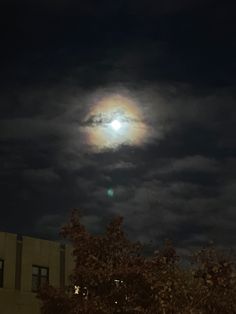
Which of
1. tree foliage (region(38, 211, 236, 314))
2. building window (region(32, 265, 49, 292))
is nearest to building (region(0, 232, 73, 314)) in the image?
building window (region(32, 265, 49, 292))

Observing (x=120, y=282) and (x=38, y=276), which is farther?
(x=38, y=276)

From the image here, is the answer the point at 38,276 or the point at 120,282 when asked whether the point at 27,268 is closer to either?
the point at 38,276

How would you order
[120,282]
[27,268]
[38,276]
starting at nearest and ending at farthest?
[120,282] < [27,268] < [38,276]

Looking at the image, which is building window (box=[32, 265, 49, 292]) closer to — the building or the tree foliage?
the building

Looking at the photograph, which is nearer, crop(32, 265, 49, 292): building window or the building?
the building

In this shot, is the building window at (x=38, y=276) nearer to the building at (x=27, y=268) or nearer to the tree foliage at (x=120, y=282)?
the building at (x=27, y=268)

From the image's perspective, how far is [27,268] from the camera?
158ft

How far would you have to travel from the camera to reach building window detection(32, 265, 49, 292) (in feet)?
160

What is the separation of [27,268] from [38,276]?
1.34m

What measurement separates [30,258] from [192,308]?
59.6 feet

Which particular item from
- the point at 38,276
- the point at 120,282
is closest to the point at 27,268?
the point at 38,276

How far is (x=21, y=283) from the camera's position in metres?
47.8

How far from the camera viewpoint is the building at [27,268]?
4681 cm

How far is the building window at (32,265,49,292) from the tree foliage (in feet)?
51.3
